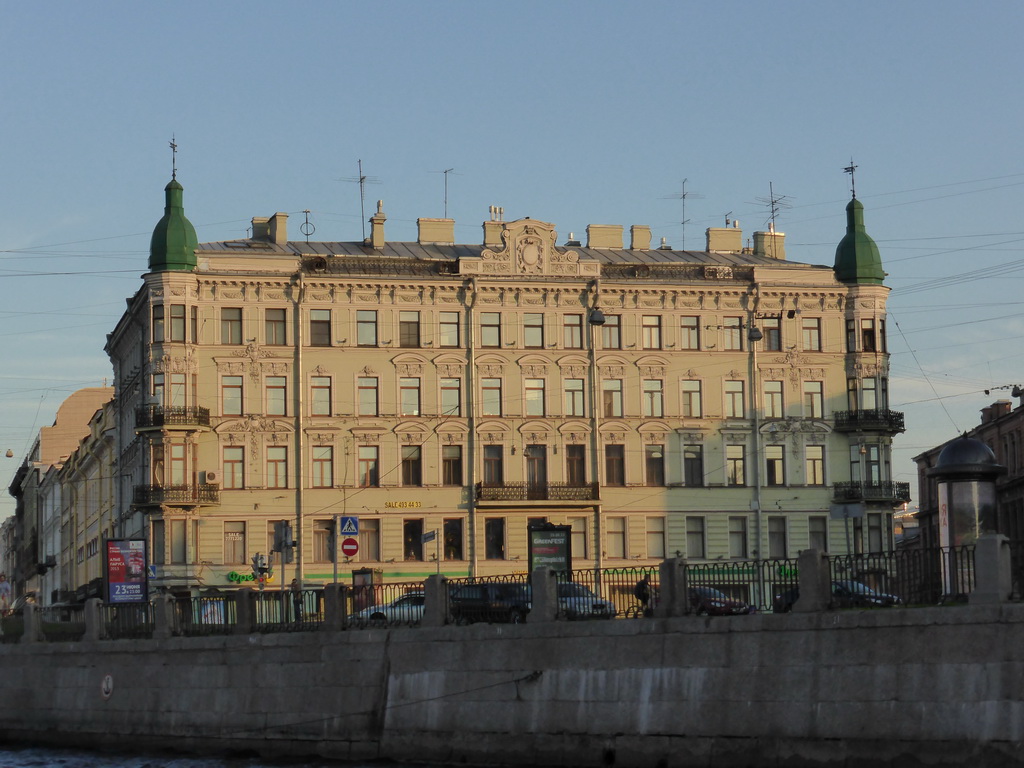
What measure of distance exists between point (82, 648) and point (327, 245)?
33.0 m

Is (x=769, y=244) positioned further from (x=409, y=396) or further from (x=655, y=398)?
(x=409, y=396)

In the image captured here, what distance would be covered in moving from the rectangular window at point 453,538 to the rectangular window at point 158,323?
1205 centimetres

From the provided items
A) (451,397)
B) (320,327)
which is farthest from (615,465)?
(320,327)

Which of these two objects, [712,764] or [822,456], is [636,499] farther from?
[712,764]

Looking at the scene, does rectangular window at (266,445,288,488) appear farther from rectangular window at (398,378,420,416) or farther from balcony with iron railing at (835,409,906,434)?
balcony with iron railing at (835,409,906,434)

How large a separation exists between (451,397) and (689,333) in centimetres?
940

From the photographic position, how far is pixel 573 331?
68438 mm

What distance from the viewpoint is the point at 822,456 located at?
228ft

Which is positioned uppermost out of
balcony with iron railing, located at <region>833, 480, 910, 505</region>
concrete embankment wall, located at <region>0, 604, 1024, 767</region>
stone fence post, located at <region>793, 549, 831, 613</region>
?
balcony with iron railing, located at <region>833, 480, 910, 505</region>

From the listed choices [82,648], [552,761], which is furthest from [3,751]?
[552,761]

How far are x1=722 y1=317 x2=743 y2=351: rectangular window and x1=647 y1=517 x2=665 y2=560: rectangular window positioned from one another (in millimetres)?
7104

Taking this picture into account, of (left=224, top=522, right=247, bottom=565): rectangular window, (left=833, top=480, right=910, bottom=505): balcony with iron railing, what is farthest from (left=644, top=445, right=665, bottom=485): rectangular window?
(left=224, top=522, right=247, bottom=565): rectangular window

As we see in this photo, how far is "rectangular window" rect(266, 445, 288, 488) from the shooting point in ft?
215

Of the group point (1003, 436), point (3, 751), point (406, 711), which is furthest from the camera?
point (1003, 436)
